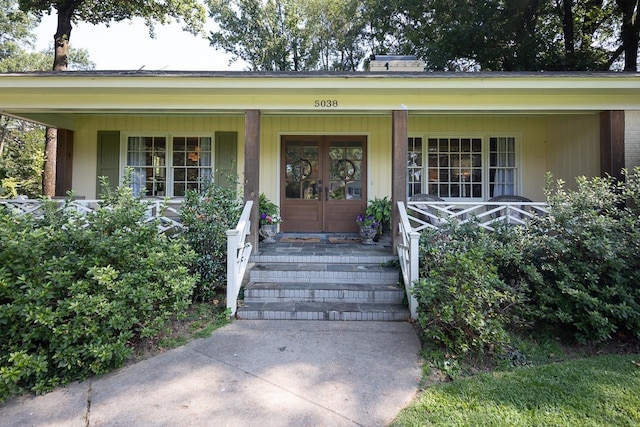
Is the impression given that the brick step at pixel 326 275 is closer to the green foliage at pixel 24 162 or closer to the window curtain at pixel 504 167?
the window curtain at pixel 504 167

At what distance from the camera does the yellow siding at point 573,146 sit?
5660 millimetres

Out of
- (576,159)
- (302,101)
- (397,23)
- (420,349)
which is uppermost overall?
(397,23)

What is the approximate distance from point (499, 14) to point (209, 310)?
1389 cm

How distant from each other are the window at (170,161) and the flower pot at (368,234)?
11.1 ft

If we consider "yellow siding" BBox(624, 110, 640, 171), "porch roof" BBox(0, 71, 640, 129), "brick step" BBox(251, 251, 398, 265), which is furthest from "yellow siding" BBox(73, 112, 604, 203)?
"brick step" BBox(251, 251, 398, 265)

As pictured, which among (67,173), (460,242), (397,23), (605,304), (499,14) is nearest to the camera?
(605,304)

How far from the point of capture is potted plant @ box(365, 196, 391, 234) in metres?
6.18

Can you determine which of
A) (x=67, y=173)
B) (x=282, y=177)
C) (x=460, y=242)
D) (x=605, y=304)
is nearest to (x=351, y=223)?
(x=282, y=177)

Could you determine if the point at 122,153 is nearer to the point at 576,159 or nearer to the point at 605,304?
the point at 605,304

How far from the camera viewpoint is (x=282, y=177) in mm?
7020

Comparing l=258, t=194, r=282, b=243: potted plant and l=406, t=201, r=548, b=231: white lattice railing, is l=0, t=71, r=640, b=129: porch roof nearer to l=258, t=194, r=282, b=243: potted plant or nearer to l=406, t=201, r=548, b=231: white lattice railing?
l=406, t=201, r=548, b=231: white lattice railing

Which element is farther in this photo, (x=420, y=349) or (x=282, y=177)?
(x=282, y=177)

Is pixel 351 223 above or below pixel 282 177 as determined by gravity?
below

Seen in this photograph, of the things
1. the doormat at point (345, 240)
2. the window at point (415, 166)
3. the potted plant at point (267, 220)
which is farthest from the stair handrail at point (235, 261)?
the window at point (415, 166)
